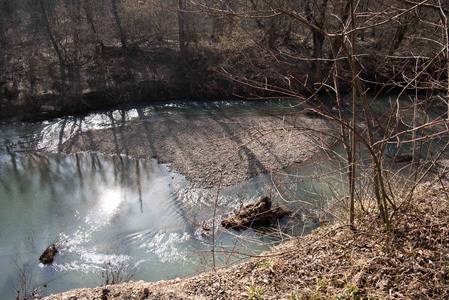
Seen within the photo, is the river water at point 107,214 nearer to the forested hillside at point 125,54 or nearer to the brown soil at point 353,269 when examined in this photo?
the brown soil at point 353,269

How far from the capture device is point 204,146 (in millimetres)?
11883

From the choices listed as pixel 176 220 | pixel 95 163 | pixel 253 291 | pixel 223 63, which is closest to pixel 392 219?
pixel 253 291

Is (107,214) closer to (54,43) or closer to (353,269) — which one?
(353,269)

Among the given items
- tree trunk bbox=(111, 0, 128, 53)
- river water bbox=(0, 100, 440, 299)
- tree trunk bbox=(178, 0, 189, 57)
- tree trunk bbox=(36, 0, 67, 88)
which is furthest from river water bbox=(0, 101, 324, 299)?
tree trunk bbox=(178, 0, 189, 57)

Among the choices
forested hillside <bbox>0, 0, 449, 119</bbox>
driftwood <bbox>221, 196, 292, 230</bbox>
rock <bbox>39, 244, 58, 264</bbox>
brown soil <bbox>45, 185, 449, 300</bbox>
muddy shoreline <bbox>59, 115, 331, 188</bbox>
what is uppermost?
forested hillside <bbox>0, 0, 449, 119</bbox>

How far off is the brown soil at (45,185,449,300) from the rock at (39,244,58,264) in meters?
2.66

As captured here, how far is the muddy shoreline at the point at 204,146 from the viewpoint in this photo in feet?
33.7

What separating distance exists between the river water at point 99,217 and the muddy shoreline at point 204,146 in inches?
18.3

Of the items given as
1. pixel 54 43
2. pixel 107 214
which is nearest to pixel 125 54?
pixel 54 43

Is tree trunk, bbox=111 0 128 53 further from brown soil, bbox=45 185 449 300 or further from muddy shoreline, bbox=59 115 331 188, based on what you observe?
brown soil, bbox=45 185 449 300

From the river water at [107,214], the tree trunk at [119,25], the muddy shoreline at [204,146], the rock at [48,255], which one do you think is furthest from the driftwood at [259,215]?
the tree trunk at [119,25]

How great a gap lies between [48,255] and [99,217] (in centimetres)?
165

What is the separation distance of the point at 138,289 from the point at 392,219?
342cm

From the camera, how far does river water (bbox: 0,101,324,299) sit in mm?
6656
